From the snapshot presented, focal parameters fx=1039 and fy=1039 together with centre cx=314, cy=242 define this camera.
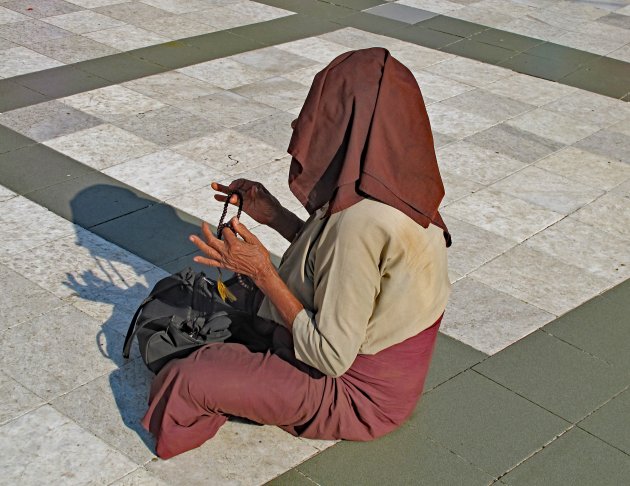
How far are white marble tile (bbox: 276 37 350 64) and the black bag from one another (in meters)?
4.53

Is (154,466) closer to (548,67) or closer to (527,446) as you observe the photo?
(527,446)

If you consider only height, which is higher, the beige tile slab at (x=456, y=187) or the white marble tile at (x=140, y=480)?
the beige tile slab at (x=456, y=187)

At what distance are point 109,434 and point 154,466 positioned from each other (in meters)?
0.27

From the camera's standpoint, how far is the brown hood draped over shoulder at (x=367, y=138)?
3344 millimetres

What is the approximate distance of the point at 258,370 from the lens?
3.71 metres

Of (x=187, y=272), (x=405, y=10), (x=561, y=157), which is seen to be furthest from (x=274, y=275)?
(x=405, y=10)

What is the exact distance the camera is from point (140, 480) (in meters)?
3.73

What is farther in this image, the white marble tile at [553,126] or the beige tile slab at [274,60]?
the beige tile slab at [274,60]

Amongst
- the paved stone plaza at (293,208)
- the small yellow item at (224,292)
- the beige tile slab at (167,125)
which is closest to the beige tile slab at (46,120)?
the paved stone plaza at (293,208)

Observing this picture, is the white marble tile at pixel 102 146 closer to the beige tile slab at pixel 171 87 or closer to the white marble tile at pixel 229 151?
the white marble tile at pixel 229 151

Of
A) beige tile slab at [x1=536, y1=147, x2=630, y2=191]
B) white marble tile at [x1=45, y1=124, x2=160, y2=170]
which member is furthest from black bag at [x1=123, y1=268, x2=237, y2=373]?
beige tile slab at [x1=536, y1=147, x2=630, y2=191]

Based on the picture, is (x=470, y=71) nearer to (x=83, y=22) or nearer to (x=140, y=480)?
(x=83, y=22)

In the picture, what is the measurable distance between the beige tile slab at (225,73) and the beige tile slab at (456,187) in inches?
80.6

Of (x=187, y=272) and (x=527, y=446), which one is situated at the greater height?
(x=187, y=272)
